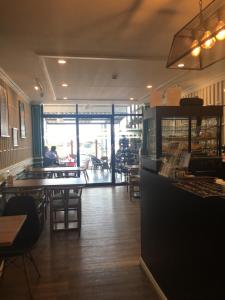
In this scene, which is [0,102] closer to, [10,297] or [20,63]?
[20,63]

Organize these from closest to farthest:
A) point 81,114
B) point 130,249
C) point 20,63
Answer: point 130,249 < point 20,63 < point 81,114

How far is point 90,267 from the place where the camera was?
3.28m

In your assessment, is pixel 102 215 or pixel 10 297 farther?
pixel 102 215

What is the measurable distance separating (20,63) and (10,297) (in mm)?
3452

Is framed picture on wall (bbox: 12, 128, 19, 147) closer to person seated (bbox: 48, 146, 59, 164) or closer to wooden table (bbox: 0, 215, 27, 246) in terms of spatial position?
person seated (bbox: 48, 146, 59, 164)

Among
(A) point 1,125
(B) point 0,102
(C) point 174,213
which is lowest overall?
(C) point 174,213

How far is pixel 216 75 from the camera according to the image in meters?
5.26

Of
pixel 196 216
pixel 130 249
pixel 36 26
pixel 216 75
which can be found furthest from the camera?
pixel 216 75

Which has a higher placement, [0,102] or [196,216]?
[0,102]

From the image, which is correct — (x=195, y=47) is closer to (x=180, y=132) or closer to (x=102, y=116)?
(x=180, y=132)

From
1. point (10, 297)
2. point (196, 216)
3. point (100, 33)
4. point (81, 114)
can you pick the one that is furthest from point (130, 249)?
point (81, 114)

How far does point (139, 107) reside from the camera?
30.6 feet

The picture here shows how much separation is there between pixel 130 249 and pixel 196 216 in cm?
216

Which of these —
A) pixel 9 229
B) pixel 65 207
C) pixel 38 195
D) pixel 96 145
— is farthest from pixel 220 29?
pixel 96 145
